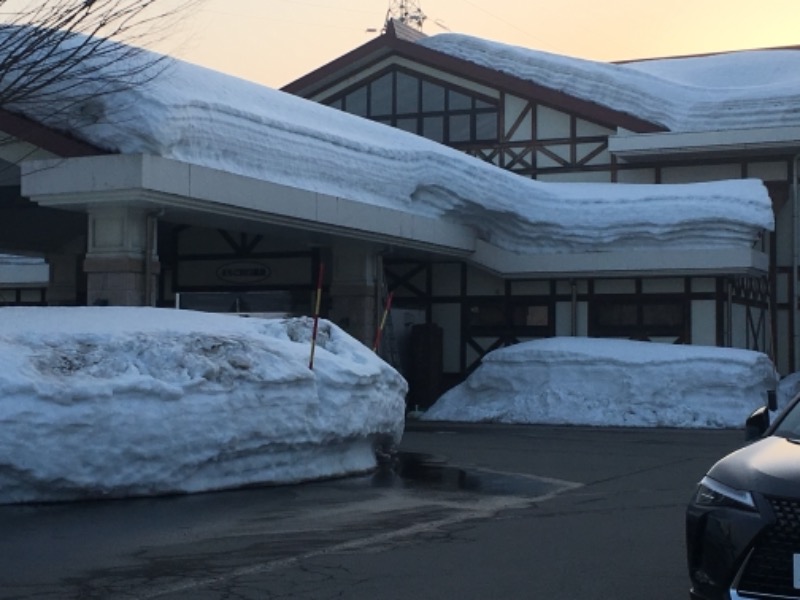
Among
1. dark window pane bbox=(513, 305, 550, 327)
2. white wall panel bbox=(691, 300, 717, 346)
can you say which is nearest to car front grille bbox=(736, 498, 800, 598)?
white wall panel bbox=(691, 300, 717, 346)

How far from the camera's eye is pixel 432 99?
34.4 meters

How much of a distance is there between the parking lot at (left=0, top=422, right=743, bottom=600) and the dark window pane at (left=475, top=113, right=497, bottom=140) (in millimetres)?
19798

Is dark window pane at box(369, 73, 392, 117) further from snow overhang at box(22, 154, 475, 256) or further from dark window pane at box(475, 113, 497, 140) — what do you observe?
snow overhang at box(22, 154, 475, 256)

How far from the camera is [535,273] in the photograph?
28594 millimetres

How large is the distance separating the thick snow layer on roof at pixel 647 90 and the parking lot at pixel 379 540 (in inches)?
791

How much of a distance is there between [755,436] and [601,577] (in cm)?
131

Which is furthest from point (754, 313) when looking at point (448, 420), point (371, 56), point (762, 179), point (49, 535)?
point (49, 535)

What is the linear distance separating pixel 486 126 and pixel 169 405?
2320 centimetres

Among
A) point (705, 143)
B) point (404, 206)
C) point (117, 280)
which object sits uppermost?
point (705, 143)

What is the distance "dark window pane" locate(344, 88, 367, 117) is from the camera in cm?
3541

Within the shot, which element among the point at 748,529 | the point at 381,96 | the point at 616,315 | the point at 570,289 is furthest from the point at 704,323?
the point at 748,529

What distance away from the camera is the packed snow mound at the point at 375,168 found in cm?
1888

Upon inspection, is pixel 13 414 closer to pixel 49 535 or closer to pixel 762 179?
pixel 49 535

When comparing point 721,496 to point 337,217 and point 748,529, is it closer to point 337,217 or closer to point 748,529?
point 748,529
